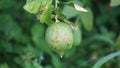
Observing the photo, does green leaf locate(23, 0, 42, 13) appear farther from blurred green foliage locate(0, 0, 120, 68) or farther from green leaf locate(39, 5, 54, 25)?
blurred green foliage locate(0, 0, 120, 68)

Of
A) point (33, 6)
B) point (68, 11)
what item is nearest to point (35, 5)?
point (33, 6)

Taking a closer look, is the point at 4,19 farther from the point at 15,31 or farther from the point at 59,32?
the point at 59,32

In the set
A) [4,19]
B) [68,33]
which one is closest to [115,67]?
[4,19]

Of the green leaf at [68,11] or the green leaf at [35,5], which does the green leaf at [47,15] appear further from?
the green leaf at [68,11]

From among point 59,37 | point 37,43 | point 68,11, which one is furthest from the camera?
point 37,43

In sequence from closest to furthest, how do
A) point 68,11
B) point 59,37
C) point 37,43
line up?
point 59,37 < point 68,11 < point 37,43

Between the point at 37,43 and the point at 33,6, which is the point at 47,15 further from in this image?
the point at 37,43

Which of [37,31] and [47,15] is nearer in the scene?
[47,15]

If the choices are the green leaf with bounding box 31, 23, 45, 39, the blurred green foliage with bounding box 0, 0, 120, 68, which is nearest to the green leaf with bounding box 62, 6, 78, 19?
the blurred green foliage with bounding box 0, 0, 120, 68
